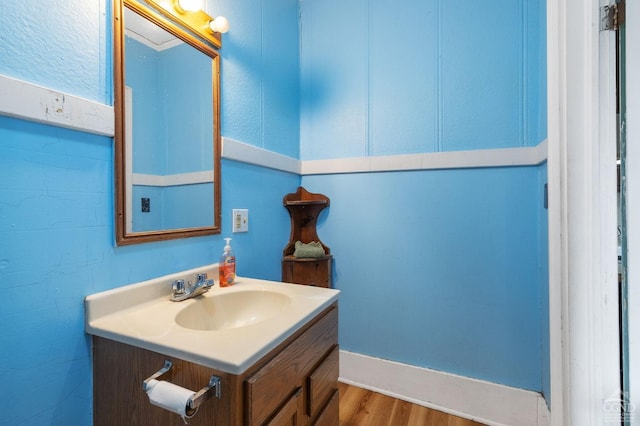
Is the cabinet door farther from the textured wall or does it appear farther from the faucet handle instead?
the textured wall

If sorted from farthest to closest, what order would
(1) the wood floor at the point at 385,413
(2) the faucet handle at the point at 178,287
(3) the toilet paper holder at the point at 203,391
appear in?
(1) the wood floor at the point at 385,413 < (2) the faucet handle at the point at 178,287 < (3) the toilet paper holder at the point at 203,391

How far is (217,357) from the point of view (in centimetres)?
56

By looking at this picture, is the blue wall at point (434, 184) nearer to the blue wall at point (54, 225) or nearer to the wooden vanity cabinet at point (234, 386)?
the wooden vanity cabinet at point (234, 386)

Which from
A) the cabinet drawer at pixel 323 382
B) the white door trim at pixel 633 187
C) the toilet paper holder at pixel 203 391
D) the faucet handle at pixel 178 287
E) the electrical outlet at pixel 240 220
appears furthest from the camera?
the electrical outlet at pixel 240 220

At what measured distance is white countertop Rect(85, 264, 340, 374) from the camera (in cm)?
59

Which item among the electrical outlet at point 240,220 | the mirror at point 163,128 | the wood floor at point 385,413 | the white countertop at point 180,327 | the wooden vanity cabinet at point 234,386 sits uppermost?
the mirror at point 163,128

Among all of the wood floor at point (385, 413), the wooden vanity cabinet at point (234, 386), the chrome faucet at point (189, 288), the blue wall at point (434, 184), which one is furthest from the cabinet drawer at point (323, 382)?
the blue wall at point (434, 184)

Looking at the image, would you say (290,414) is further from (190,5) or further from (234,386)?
(190,5)

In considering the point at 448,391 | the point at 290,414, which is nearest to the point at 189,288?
the point at 290,414

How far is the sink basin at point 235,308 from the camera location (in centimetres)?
94

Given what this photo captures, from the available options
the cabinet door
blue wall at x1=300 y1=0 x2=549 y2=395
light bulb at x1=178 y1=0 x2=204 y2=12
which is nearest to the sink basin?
the cabinet door

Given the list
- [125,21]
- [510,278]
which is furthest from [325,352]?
[125,21]

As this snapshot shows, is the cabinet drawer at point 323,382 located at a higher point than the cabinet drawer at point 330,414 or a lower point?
higher

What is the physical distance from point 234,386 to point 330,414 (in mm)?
576
